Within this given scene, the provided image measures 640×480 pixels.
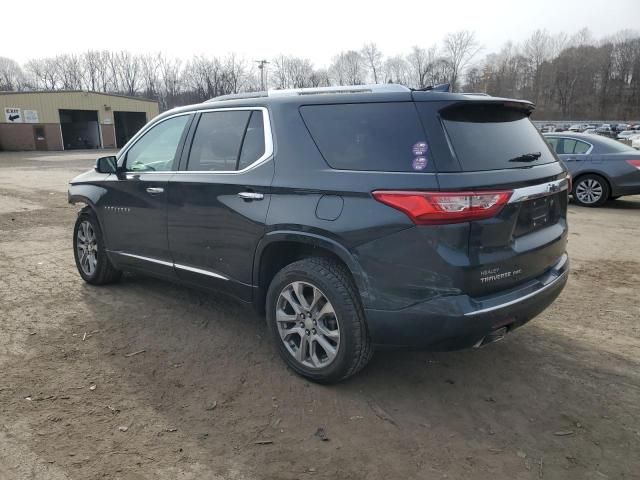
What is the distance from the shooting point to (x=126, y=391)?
10.6 feet

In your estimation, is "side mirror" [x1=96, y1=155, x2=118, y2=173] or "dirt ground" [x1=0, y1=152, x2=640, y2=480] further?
"side mirror" [x1=96, y1=155, x2=118, y2=173]

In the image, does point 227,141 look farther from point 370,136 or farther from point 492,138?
point 492,138

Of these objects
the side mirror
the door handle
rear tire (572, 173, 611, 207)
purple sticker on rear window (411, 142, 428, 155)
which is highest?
purple sticker on rear window (411, 142, 428, 155)

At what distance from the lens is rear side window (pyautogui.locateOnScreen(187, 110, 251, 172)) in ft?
12.1

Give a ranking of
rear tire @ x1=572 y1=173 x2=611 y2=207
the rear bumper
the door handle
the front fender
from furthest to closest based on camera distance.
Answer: rear tire @ x1=572 y1=173 x2=611 y2=207, the door handle, the front fender, the rear bumper

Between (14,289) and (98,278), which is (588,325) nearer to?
(98,278)

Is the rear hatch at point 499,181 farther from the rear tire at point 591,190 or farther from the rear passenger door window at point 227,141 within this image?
the rear tire at point 591,190

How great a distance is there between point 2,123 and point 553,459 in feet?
166

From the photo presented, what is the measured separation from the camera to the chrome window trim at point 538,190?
2.83 meters

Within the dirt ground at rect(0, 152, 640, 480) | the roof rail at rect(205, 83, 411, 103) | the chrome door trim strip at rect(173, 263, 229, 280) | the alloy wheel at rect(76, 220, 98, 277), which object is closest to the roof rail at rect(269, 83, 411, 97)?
the roof rail at rect(205, 83, 411, 103)

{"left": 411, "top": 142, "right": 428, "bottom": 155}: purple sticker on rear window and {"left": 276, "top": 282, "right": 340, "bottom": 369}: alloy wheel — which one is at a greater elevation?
{"left": 411, "top": 142, "right": 428, "bottom": 155}: purple sticker on rear window

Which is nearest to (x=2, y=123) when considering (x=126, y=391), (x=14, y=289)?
(x=14, y=289)

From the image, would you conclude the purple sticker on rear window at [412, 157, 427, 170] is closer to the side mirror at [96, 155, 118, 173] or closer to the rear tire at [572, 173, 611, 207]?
the side mirror at [96, 155, 118, 173]

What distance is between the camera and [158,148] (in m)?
4.43
